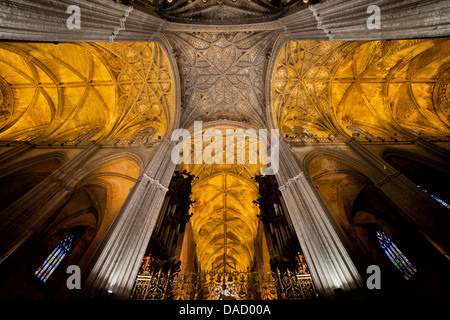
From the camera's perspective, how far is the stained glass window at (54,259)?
29.5 ft

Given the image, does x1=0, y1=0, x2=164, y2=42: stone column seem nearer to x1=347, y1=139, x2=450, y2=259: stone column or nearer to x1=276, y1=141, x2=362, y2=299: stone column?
x1=276, y1=141, x2=362, y2=299: stone column

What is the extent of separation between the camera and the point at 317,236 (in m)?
5.68

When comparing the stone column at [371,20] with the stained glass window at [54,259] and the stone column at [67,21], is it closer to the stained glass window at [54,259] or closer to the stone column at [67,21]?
the stone column at [67,21]

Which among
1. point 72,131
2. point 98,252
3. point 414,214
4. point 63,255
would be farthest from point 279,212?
point 72,131

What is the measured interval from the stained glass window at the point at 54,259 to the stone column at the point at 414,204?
1465 cm

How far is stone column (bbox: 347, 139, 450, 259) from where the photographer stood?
525 cm

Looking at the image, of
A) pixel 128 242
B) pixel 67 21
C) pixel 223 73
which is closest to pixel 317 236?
pixel 128 242

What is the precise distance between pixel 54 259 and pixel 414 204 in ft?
50.0

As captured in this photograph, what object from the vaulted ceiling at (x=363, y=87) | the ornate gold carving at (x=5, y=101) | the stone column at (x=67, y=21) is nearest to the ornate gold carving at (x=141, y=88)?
the stone column at (x=67, y=21)

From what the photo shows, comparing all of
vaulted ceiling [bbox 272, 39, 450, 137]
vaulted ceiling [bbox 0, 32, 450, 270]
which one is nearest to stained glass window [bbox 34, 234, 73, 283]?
vaulted ceiling [bbox 0, 32, 450, 270]

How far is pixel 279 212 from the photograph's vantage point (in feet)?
33.9

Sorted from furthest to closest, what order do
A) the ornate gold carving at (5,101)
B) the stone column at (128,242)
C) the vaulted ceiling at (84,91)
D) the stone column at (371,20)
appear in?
the ornate gold carving at (5,101) → the vaulted ceiling at (84,91) → the stone column at (128,242) → the stone column at (371,20)
